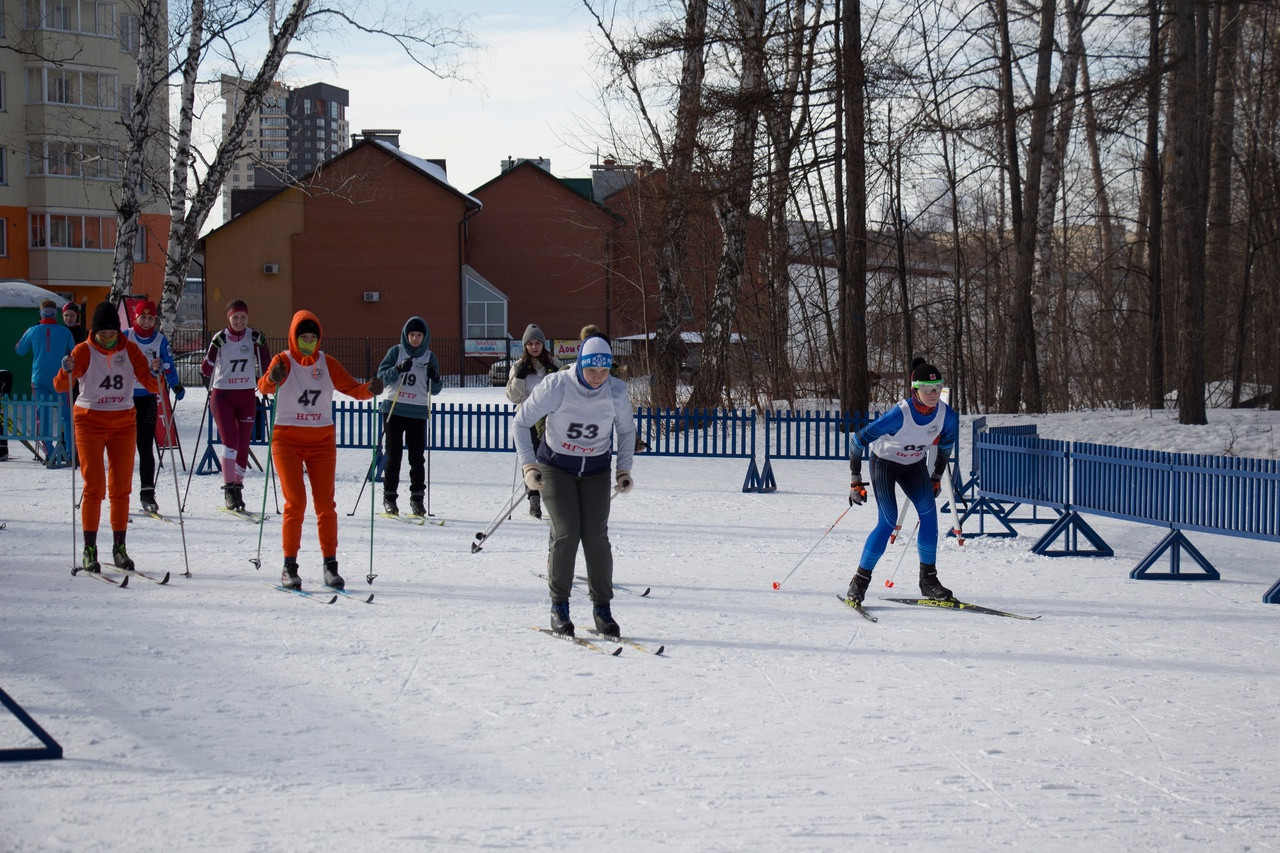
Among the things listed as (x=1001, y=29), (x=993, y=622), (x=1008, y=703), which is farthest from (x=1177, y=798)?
(x=1001, y=29)

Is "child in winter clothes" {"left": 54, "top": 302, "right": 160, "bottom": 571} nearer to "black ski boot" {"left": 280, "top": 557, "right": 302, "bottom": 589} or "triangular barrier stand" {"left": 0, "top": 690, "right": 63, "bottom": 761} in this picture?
"black ski boot" {"left": 280, "top": 557, "right": 302, "bottom": 589}

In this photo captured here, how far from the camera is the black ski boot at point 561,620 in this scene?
743cm

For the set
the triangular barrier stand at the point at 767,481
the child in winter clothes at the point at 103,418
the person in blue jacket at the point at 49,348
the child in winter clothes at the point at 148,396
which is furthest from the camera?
the triangular barrier stand at the point at 767,481

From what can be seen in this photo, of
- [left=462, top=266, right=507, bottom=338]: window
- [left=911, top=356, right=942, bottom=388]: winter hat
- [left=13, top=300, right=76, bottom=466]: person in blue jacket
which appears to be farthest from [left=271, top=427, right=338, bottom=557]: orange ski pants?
[left=462, top=266, right=507, bottom=338]: window

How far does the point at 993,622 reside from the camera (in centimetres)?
815

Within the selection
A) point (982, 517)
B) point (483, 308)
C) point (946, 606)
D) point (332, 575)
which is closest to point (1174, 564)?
point (982, 517)

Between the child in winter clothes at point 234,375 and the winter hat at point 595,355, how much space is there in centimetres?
570

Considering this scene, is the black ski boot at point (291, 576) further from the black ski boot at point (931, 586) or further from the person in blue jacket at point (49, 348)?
the person in blue jacket at point (49, 348)

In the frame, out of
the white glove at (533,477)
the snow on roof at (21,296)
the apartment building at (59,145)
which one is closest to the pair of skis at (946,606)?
the white glove at (533,477)

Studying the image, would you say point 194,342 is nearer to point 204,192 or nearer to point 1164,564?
point 204,192

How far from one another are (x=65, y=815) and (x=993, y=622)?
5.76m

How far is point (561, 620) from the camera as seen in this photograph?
24.5ft

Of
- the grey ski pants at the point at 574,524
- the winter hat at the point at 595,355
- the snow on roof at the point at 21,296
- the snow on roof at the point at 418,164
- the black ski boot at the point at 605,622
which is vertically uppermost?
the snow on roof at the point at 418,164

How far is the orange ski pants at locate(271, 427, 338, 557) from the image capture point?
838 centimetres
